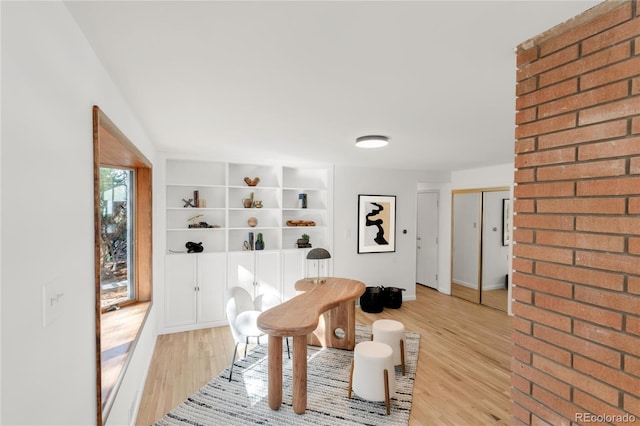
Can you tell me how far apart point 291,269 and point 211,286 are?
3.92ft

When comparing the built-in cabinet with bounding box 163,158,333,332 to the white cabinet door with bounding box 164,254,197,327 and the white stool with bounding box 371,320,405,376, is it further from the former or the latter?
the white stool with bounding box 371,320,405,376

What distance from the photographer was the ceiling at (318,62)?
3.76 ft

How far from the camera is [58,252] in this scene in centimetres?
105

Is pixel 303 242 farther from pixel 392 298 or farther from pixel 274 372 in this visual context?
pixel 274 372

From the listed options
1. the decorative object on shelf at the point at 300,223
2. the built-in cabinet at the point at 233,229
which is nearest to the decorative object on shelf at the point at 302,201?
the built-in cabinet at the point at 233,229

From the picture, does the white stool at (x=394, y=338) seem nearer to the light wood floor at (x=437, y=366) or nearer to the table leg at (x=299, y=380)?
the light wood floor at (x=437, y=366)

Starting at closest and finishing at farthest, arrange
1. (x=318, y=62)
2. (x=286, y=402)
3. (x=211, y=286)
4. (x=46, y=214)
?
1. (x=46, y=214)
2. (x=318, y=62)
3. (x=286, y=402)
4. (x=211, y=286)

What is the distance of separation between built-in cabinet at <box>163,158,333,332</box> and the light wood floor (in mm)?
558

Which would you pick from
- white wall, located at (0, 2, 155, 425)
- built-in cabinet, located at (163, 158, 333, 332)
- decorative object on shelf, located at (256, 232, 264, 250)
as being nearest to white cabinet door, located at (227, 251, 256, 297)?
built-in cabinet, located at (163, 158, 333, 332)

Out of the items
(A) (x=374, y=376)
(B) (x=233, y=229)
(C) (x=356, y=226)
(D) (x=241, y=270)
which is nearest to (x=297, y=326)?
(A) (x=374, y=376)

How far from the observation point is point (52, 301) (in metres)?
0.99

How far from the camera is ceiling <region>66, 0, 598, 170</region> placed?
1.14 metres

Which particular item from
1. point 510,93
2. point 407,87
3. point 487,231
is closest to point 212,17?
point 407,87

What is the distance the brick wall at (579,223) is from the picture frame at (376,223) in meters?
3.97
